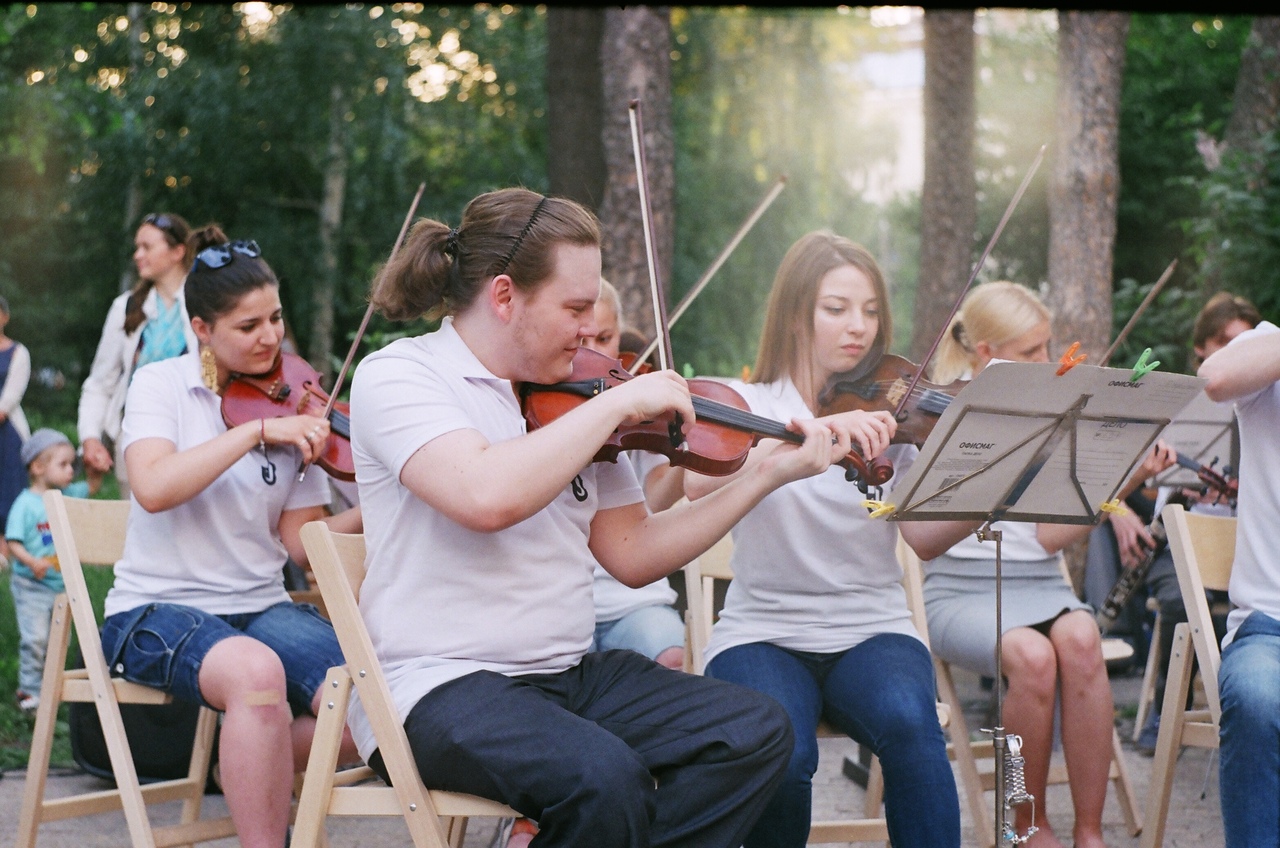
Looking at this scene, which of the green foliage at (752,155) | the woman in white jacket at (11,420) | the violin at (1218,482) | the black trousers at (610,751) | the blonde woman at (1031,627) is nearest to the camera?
the black trousers at (610,751)

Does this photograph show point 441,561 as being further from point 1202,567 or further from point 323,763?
point 1202,567

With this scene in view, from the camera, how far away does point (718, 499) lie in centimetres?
215

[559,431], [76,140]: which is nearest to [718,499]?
[559,431]

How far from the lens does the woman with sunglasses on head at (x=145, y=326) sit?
422 centimetres

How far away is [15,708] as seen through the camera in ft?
14.6

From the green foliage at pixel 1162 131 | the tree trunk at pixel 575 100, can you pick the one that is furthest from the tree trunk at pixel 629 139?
the green foliage at pixel 1162 131

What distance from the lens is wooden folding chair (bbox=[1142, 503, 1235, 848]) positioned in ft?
8.77

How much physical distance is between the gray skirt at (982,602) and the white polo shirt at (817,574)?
42 centimetres

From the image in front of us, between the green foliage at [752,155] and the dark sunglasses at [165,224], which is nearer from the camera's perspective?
the dark sunglasses at [165,224]

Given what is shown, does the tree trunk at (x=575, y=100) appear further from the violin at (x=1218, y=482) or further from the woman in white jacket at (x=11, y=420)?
the violin at (x=1218, y=482)

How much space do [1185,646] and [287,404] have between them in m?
2.05

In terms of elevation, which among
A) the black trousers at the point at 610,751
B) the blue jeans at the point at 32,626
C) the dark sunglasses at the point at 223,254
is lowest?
the blue jeans at the point at 32,626

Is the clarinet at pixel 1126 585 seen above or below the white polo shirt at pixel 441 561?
below

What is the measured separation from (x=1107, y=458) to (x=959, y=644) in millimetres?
906
